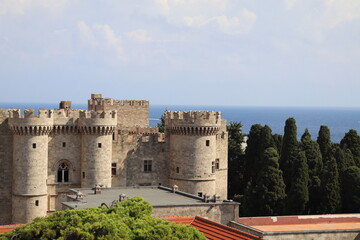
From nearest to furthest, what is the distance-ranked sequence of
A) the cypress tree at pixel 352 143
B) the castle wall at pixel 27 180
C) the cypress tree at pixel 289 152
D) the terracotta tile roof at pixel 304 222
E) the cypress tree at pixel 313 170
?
the terracotta tile roof at pixel 304 222 → the castle wall at pixel 27 180 → the cypress tree at pixel 313 170 → the cypress tree at pixel 289 152 → the cypress tree at pixel 352 143

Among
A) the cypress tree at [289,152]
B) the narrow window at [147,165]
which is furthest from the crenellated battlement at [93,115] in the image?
the cypress tree at [289,152]

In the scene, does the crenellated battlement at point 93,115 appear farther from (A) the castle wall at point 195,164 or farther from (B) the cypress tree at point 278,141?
(B) the cypress tree at point 278,141

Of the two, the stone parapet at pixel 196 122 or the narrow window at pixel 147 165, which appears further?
the narrow window at pixel 147 165

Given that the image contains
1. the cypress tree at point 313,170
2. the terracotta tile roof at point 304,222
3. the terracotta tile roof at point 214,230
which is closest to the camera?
the terracotta tile roof at point 214,230

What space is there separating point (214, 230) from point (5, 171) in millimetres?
18609

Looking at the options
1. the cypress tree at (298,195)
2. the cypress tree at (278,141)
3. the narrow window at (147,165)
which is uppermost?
the cypress tree at (278,141)

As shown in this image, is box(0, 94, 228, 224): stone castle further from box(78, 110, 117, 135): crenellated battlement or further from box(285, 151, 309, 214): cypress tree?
box(285, 151, 309, 214): cypress tree

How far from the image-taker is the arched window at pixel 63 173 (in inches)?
2005

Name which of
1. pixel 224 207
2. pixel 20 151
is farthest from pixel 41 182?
pixel 224 207

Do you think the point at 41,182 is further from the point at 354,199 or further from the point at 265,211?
the point at 354,199

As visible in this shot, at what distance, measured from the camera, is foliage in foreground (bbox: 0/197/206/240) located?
90.8ft

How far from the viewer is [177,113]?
54125 millimetres

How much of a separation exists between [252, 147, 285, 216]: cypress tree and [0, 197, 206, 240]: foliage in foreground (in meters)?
26.4

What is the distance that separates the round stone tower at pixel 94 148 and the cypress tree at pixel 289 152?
688 inches
